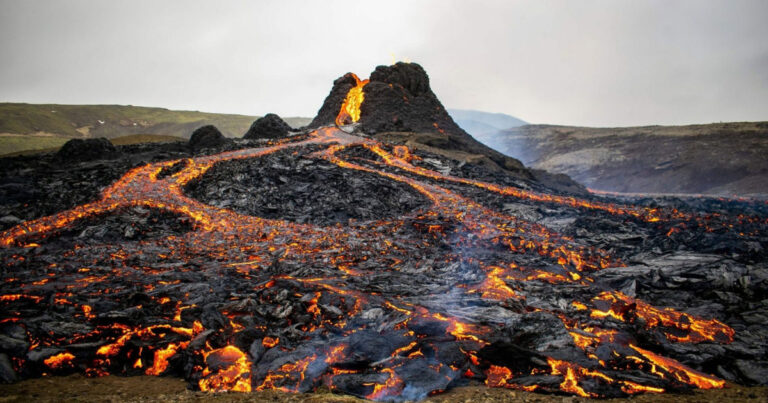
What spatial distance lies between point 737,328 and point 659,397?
17.0ft

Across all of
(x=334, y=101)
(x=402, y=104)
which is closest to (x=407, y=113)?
(x=402, y=104)

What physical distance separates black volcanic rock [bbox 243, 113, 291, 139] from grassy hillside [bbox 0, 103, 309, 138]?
334 ft

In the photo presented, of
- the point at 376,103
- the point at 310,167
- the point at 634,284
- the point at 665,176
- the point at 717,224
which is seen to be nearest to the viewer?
the point at 634,284

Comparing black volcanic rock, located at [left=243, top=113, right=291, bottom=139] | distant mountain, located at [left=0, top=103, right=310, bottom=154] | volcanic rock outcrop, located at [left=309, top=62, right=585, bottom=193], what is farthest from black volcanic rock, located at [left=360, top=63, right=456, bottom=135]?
distant mountain, located at [left=0, top=103, right=310, bottom=154]

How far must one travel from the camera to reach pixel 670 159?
60.3 meters

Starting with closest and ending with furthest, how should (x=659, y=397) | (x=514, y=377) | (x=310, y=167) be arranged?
(x=659, y=397)
(x=514, y=377)
(x=310, y=167)

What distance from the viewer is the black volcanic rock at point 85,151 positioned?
28.0m

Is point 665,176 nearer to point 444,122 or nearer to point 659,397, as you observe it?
point 444,122

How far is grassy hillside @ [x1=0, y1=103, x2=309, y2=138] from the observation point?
351ft

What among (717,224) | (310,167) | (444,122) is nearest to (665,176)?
(444,122)

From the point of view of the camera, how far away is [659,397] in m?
5.07

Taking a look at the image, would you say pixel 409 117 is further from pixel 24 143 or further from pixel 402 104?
pixel 24 143

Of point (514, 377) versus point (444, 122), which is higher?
point (444, 122)

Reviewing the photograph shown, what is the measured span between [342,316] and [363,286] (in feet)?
6.42
